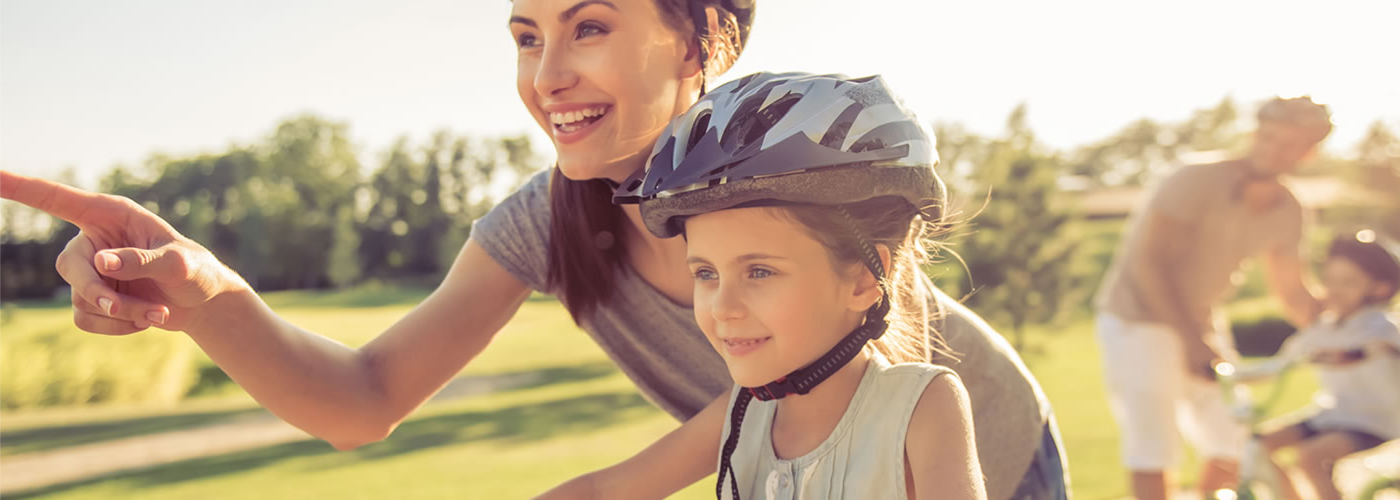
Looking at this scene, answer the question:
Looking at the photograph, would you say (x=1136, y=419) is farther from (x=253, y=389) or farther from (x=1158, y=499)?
(x=253, y=389)

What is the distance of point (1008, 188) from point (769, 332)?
16947 millimetres

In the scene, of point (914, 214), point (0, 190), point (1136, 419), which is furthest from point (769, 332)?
point (1136, 419)

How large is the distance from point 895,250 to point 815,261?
0.64 feet

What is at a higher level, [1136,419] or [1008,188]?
[1136,419]

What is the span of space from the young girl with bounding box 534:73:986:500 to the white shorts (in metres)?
3.96

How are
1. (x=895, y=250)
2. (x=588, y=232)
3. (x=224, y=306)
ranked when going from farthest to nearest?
1. (x=588, y=232)
2. (x=224, y=306)
3. (x=895, y=250)

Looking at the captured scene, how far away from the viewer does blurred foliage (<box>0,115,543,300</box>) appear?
1592 inches

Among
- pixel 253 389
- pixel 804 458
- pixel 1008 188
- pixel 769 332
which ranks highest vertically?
pixel 253 389

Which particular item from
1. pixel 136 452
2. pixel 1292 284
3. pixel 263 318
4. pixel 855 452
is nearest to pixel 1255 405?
pixel 1292 284

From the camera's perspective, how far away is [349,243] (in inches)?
2000

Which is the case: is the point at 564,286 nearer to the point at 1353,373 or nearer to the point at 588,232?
the point at 588,232

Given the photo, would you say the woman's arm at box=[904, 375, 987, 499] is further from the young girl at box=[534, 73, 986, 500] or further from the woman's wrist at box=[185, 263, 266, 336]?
the woman's wrist at box=[185, 263, 266, 336]

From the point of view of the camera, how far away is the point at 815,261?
167 centimetres

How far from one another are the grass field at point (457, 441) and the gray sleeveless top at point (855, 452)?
636mm
